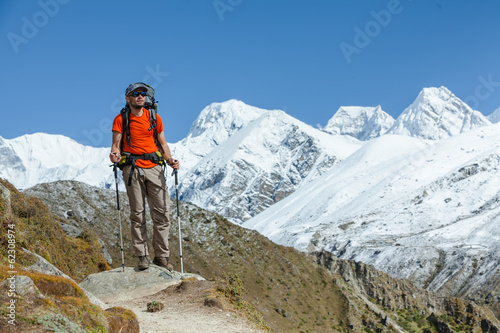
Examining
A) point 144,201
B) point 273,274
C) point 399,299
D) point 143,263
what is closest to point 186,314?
point 144,201

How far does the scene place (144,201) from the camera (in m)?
12.5

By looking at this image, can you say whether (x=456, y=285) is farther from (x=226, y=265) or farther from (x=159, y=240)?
(x=159, y=240)

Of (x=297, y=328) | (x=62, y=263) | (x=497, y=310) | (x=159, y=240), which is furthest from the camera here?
(x=497, y=310)

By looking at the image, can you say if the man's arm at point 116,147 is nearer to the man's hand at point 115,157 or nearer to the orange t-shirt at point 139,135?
the man's hand at point 115,157

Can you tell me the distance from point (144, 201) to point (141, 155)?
45.8 inches

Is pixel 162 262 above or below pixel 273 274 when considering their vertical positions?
below

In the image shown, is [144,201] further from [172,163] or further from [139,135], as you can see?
[139,135]

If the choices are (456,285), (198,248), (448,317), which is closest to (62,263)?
(198,248)

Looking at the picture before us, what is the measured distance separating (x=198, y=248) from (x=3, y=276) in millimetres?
42131

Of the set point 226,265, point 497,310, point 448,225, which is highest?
point 448,225

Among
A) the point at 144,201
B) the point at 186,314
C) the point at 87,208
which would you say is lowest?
the point at 186,314

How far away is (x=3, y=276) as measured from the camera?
6770 millimetres

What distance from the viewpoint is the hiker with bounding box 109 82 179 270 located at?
39.6 feet

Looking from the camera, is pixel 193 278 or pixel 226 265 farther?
pixel 226 265
